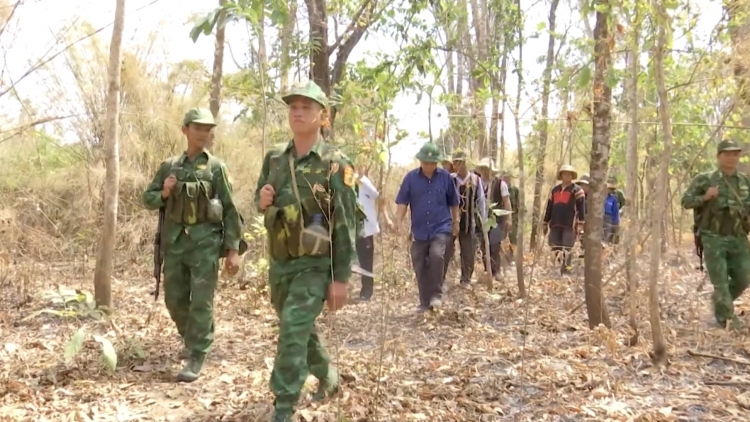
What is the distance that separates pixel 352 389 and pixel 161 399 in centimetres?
112

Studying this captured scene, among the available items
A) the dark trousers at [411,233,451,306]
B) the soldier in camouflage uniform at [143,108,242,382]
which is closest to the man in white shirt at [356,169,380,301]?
the dark trousers at [411,233,451,306]

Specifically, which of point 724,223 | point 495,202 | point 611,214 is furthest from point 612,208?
point 724,223

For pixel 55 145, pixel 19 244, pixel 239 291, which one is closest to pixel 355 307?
pixel 239 291

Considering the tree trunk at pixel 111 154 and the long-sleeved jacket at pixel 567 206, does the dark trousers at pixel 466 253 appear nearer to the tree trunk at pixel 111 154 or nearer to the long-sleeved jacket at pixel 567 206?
the long-sleeved jacket at pixel 567 206

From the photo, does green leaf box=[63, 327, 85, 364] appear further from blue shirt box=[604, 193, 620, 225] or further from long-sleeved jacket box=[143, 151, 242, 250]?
blue shirt box=[604, 193, 620, 225]

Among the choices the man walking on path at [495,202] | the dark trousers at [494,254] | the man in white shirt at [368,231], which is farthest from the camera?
the dark trousers at [494,254]

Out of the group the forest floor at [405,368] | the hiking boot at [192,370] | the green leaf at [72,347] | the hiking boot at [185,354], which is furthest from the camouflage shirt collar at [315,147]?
the hiking boot at [185,354]

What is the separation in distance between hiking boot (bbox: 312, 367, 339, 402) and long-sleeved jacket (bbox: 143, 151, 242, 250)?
1.26 m

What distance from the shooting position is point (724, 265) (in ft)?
18.2

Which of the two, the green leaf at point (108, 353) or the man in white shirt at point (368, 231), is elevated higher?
the man in white shirt at point (368, 231)

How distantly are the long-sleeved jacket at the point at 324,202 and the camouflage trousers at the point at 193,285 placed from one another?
115cm

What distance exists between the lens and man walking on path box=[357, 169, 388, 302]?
6754mm

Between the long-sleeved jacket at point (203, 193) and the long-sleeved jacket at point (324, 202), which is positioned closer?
the long-sleeved jacket at point (324, 202)

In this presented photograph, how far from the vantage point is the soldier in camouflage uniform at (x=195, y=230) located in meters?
4.29
